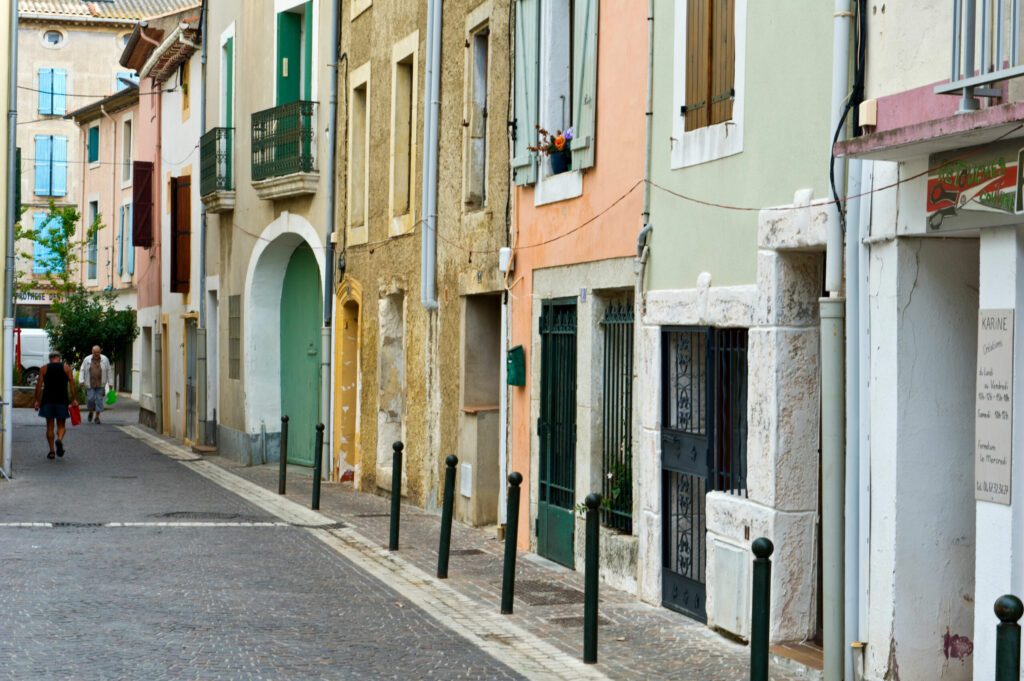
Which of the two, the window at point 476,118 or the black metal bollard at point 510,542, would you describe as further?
the window at point 476,118

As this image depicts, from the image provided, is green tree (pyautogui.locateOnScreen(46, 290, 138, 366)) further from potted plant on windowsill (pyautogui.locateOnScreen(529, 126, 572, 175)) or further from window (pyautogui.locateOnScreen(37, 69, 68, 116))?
potted plant on windowsill (pyautogui.locateOnScreen(529, 126, 572, 175))

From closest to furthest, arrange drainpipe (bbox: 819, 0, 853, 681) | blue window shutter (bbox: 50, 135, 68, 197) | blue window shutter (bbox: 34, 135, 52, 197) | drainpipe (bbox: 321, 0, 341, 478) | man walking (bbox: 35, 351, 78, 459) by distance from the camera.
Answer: drainpipe (bbox: 819, 0, 853, 681) → drainpipe (bbox: 321, 0, 341, 478) → man walking (bbox: 35, 351, 78, 459) → blue window shutter (bbox: 34, 135, 52, 197) → blue window shutter (bbox: 50, 135, 68, 197)

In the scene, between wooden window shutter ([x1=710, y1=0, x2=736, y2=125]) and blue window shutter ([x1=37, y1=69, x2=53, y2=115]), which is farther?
blue window shutter ([x1=37, y1=69, x2=53, y2=115])

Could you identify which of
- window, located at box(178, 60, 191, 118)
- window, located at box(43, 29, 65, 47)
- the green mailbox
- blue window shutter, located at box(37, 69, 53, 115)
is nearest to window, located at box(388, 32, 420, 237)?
the green mailbox

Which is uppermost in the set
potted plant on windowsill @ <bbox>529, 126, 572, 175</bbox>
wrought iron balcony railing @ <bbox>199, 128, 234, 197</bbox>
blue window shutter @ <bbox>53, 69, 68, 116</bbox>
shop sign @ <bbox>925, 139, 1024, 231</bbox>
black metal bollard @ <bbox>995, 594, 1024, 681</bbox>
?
blue window shutter @ <bbox>53, 69, 68, 116</bbox>

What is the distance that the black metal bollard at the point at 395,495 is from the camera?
12984 mm

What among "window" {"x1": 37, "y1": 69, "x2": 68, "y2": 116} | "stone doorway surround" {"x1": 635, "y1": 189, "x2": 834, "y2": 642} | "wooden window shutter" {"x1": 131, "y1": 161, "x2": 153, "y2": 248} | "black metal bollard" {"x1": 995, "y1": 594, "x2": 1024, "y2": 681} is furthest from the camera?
"window" {"x1": 37, "y1": 69, "x2": 68, "y2": 116}

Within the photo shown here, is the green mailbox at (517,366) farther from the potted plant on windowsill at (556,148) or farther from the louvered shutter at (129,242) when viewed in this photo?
the louvered shutter at (129,242)

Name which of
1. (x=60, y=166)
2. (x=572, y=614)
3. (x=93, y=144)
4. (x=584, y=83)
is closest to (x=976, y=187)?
(x=572, y=614)

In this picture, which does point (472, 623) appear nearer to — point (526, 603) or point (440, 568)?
point (526, 603)

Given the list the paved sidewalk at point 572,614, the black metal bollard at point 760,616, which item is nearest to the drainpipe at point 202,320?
the paved sidewalk at point 572,614

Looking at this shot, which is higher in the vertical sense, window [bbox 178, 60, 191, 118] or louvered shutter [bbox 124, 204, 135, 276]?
window [bbox 178, 60, 191, 118]

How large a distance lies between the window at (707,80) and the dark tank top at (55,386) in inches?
585

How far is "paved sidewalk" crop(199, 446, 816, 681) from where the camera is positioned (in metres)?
8.70
